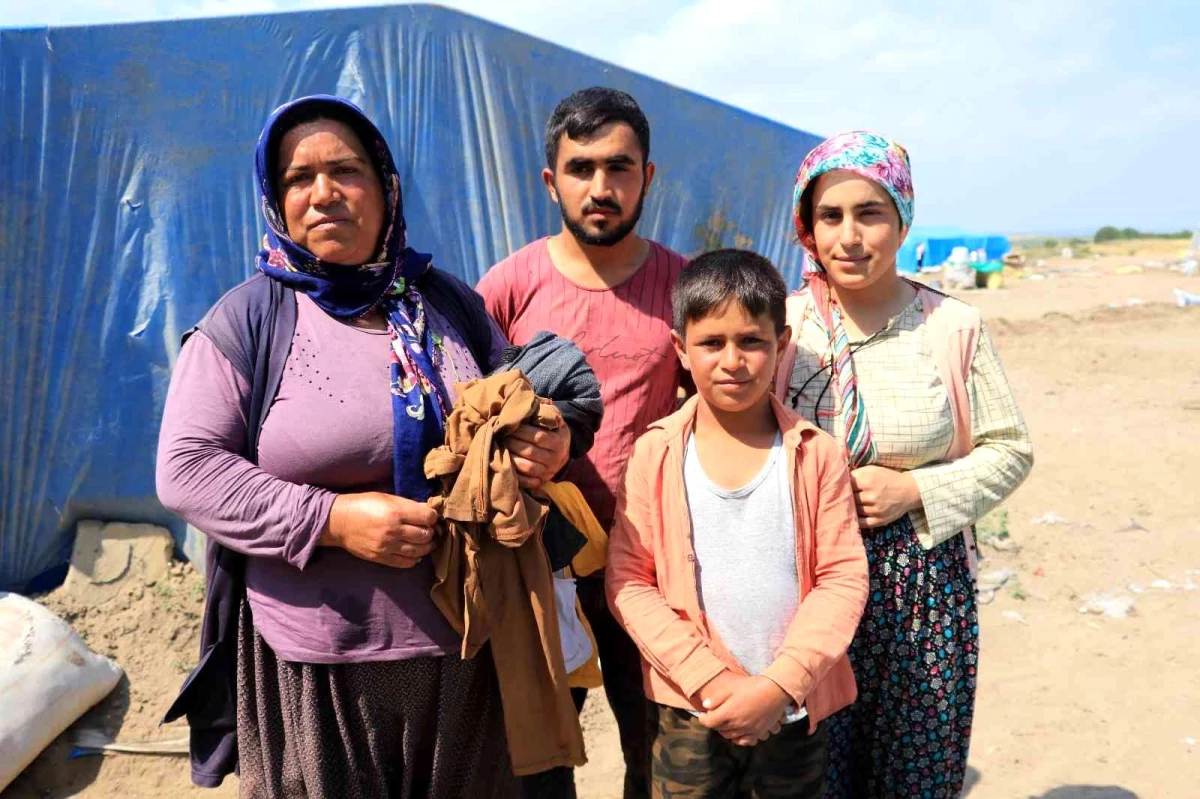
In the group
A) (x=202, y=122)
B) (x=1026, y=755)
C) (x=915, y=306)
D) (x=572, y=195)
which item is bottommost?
(x=1026, y=755)

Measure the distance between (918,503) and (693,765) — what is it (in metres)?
0.76

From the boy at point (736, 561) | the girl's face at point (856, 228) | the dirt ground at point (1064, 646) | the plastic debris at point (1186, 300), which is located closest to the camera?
the boy at point (736, 561)

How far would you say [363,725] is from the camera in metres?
1.70

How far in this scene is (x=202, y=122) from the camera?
3.96 meters

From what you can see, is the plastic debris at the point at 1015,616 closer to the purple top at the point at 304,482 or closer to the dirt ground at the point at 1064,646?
the dirt ground at the point at 1064,646

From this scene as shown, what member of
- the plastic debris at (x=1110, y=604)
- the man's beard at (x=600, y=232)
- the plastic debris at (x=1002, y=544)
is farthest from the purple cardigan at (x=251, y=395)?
the plastic debris at (x=1002, y=544)

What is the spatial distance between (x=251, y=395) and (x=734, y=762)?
4.12ft

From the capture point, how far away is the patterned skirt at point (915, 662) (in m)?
1.92

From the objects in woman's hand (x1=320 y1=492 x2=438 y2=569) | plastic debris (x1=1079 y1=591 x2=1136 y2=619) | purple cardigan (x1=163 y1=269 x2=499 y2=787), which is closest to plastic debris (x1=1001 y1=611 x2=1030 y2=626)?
plastic debris (x1=1079 y1=591 x2=1136 y2=619)

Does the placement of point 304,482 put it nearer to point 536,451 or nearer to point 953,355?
point 536,451

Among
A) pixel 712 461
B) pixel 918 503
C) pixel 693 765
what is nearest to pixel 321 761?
pixel 693 765

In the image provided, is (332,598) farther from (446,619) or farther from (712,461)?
(712,461)

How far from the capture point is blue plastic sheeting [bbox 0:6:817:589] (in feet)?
12.4

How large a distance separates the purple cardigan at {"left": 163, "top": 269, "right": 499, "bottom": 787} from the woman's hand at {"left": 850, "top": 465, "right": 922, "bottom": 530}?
0.88 metres
